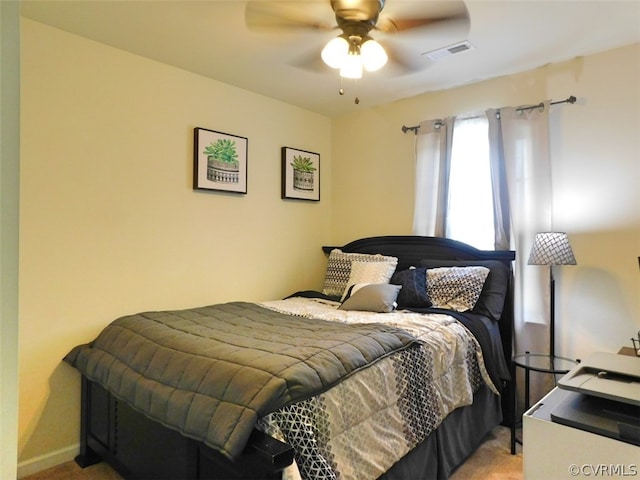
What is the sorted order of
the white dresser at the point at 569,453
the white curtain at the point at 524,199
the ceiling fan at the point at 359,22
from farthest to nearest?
the white curtain at the point at 524,199, the ceiling fan at the point at 359,22, the white dresser at the point at 569,453

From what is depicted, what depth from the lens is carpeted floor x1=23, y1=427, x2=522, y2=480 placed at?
2154 mm

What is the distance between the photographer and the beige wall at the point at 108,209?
230 cm

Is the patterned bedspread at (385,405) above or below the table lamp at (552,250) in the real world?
below

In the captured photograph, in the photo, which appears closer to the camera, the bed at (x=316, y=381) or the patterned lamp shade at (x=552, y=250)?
the bed at (x=316, y=381)

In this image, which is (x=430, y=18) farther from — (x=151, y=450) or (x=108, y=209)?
(x=151, y=450)

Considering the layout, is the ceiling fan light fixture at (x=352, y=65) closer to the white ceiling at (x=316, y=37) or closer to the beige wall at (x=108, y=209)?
the white ceiling at (x=316, y=37)

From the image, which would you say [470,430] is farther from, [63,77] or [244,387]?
[63,77]

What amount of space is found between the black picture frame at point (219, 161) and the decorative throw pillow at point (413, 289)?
57.4 inches

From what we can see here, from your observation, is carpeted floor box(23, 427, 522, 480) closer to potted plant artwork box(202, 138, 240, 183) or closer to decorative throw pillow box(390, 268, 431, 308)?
decorative throw pillow box(390, 268, 431, 308)

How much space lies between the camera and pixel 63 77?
2.40 m

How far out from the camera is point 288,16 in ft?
7.04

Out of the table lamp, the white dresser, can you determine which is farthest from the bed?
the white dresser

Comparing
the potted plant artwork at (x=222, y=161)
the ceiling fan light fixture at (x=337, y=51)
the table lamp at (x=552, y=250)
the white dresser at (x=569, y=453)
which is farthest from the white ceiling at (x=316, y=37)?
the white dresser at (x=569, y=453)

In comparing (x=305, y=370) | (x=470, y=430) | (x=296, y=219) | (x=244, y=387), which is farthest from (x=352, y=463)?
(x=296, y=219)
